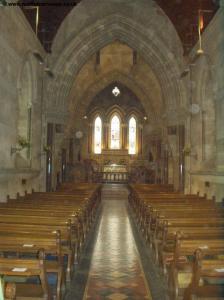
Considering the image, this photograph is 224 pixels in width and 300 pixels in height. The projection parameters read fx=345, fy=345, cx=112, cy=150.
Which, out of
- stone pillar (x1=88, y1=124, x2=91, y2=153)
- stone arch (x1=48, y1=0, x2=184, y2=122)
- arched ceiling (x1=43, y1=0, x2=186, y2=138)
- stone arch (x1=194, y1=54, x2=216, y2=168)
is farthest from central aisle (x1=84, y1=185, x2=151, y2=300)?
stone pillar (x1=88, y1=124, x2=91, y2=153)

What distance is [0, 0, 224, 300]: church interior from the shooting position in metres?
5.38

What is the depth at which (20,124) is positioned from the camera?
48.7ft

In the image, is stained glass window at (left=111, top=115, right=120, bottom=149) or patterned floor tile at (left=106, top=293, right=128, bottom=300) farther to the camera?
stained glass window at (left=111, top=115, right=120, bottom=149)

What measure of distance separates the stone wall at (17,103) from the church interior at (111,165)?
0.06 m

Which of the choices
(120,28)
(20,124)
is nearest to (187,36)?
(120,28)

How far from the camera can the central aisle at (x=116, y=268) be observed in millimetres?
5566

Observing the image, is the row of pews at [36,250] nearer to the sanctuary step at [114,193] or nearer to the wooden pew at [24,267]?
the wooden pew at [24,267]

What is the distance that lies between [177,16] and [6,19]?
29.5ft

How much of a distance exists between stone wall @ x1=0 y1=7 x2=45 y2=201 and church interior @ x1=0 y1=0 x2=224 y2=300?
0.06 meters

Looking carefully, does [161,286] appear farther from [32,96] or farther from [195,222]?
[32,96]

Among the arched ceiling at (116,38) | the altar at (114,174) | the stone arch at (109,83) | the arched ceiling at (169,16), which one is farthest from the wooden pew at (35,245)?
the stone arch at (109,83)

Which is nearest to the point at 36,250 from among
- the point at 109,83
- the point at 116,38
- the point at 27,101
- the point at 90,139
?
the point at 27,101

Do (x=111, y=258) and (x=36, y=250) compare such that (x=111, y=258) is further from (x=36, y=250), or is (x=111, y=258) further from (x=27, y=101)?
(x=27, y=101)

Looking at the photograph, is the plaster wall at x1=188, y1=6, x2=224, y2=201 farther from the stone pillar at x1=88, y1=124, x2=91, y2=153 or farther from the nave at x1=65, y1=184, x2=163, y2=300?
the stone pillar at x1=88, y1=124, x2=91, y2=153
